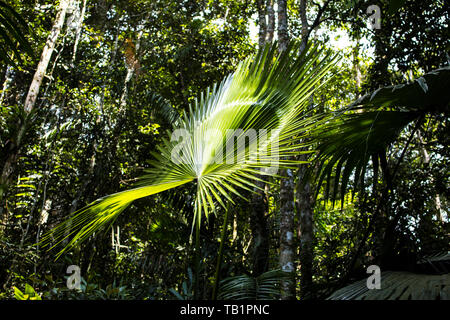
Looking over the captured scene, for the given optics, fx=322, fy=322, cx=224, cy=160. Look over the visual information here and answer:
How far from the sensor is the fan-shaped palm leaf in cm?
158

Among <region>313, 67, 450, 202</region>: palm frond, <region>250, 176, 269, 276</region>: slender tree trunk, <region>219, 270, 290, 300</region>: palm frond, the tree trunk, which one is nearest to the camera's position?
<region>313, 67, 450, 202</region>: palm frond

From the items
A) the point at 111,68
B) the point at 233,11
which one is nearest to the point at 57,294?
the point at 111,68

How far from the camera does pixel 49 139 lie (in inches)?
177

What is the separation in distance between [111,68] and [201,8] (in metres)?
2.85

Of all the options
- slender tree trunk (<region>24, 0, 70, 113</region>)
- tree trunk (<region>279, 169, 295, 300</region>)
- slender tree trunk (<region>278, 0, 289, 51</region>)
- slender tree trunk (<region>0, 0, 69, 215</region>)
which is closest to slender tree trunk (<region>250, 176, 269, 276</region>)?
tree trunk (<region>279, 169, 295, 300</region>)

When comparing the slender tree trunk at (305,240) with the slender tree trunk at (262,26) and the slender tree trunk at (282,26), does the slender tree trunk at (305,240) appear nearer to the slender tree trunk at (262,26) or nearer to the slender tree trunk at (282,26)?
the slender tree trunk at (282,26)

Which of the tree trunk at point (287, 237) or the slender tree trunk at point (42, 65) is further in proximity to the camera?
the slender tree trunk at point (42, 65)

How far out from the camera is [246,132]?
171cm

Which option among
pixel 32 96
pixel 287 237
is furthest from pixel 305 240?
A: pixel 32 96

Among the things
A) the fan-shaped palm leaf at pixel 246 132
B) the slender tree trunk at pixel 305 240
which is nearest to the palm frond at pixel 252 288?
the fan-shaped palm leaf at pixel 246 132

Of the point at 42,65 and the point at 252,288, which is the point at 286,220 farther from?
the point at 42,65

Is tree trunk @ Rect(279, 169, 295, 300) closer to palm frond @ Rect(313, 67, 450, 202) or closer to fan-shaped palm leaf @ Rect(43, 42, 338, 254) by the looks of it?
palm frond @ Rect(313, 67, 450, 202)

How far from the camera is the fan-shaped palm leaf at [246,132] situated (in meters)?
Answer: 1.58

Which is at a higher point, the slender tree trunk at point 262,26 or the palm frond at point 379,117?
the slender tree trunk at point 262,26
